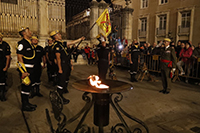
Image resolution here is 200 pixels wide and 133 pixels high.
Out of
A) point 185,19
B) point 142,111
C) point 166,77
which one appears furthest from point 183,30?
point 142,111

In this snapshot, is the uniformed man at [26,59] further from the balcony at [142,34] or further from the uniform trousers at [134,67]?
the balcony at [142,34]

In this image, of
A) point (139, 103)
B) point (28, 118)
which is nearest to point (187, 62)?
point (139, 103)

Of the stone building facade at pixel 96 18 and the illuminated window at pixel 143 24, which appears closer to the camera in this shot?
the stone building facade at pixel 96 18

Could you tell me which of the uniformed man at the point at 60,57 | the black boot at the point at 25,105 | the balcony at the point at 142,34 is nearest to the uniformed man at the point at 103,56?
the uniformed man at the point at 60,57

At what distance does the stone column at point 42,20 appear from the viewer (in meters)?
12.6

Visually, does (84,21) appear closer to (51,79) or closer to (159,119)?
(51,79)

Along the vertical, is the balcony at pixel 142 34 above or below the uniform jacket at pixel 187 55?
above

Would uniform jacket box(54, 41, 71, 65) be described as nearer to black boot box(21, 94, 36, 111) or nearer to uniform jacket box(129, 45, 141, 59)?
black boot box(21, 94, 36, 111)

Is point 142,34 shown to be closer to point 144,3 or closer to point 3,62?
point 144,3

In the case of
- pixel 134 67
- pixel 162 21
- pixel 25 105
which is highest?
pixel 162 21

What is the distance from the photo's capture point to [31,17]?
41.2 feet

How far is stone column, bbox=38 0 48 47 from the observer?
41.2ft

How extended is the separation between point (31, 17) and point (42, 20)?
88 centimetres

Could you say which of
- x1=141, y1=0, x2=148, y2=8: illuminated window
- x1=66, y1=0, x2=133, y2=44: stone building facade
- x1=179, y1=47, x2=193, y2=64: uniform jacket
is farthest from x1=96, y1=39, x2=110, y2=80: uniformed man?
x1=141, y1=0, x2=148, y2=8: illuminated window
